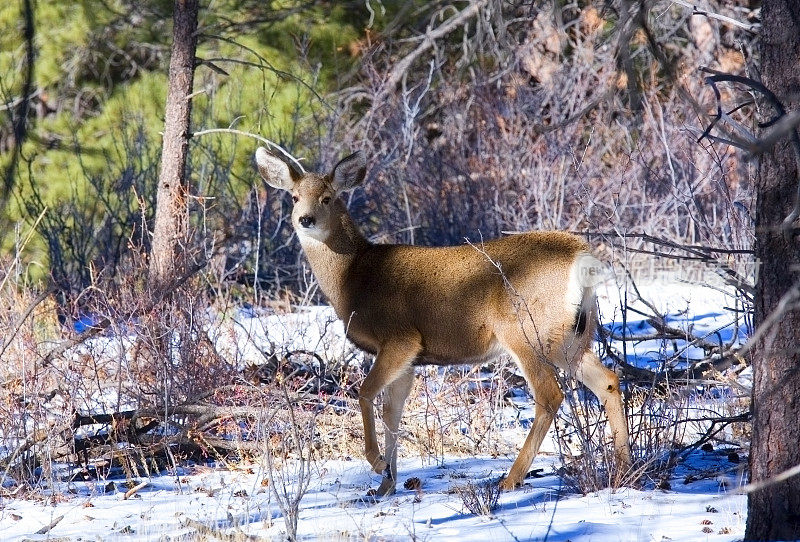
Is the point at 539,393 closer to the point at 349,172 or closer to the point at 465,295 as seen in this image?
the point at 465,295

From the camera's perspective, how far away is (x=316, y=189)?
6.91 metres

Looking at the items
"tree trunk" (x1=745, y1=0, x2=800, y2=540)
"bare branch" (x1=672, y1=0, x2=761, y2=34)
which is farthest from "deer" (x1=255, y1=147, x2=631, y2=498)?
"bare branch" (x1=672, y1=0, x2=761, y2=34)

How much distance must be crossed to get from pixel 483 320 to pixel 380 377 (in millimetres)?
615

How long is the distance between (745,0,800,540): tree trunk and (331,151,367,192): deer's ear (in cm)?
329

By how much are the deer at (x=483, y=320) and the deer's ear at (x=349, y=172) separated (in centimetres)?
79

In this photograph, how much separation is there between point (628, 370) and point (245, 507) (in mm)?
2594

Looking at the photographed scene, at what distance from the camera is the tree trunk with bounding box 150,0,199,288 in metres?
8.70

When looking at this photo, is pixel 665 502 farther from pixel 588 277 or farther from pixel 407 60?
pixel 407 60

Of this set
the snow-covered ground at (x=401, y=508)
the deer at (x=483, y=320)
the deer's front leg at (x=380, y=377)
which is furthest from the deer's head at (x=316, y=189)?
the snow-covered ground at (x=401, y=508)

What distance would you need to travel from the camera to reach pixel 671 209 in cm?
1318

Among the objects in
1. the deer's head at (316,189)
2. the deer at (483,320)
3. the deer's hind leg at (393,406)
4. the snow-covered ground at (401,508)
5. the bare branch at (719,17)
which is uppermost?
the bare branch at (719,17)

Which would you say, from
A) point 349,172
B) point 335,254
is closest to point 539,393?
point 335,254

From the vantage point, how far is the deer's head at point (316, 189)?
22.4 ft

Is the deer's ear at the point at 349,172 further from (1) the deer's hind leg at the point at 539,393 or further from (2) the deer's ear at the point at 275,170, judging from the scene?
(1) the deer's hind leg at the point at 539,393
